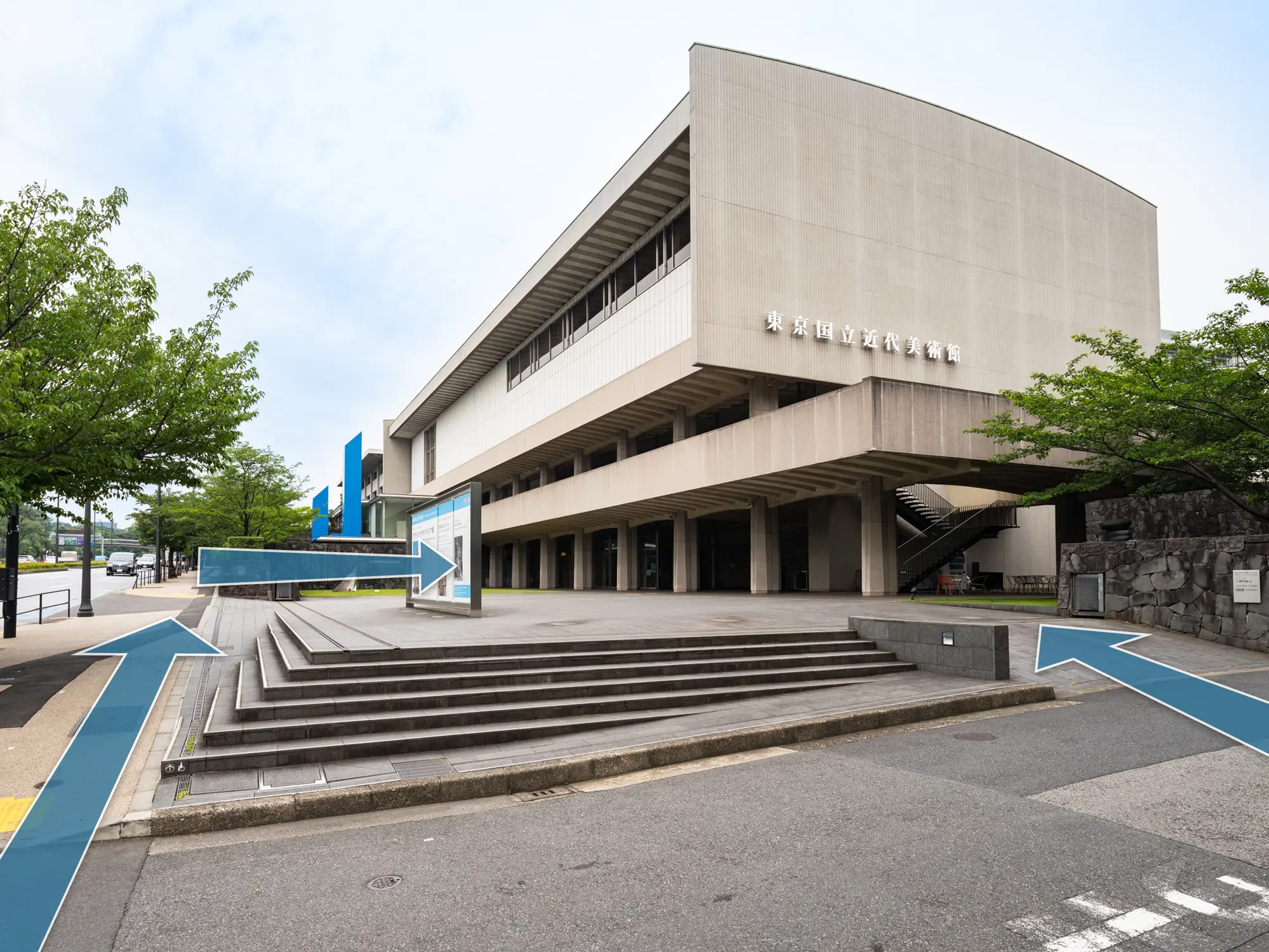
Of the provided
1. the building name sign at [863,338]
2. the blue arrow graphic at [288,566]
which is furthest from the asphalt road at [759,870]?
the building name sign at [863,338]

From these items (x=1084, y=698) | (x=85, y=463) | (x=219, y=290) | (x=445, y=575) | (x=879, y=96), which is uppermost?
(x=879, y=96)

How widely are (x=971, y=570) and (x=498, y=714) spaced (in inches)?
1315

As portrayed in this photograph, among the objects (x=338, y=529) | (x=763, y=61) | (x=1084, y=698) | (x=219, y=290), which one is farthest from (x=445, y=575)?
(x=338, y=529)

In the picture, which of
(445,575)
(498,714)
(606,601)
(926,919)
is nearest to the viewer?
(926,919)

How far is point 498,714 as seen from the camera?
9.06 m

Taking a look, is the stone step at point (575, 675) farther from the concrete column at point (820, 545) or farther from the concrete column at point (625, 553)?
the concrete column at point (625, 553)

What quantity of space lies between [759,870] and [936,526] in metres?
33.8

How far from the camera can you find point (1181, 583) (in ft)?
55.9

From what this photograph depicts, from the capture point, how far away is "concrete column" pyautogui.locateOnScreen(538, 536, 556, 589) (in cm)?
5038

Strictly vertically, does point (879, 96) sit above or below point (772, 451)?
above

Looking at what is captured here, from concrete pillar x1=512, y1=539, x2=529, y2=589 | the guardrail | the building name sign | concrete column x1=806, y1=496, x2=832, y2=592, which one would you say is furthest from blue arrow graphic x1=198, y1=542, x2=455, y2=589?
concrete column x1=806, y1=496, x2=832, y2=592

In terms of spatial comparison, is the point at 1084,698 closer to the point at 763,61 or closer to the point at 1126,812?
the point at 1126,812

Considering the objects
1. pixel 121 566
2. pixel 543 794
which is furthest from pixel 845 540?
pixel 121 566

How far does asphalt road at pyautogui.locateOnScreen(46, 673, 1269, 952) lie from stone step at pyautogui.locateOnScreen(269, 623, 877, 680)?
131 inches
